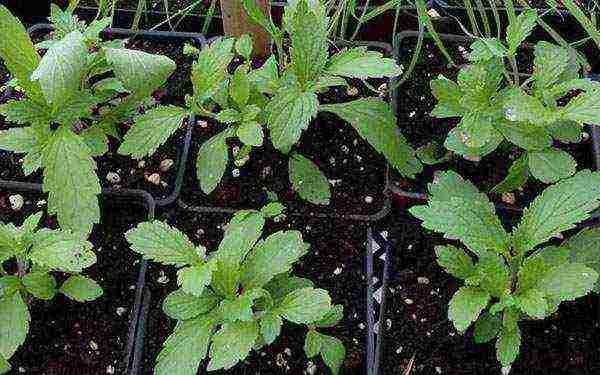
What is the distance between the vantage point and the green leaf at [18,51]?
39.4 inches

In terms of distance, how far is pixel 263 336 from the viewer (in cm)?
97

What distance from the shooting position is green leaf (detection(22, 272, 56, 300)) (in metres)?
0.99

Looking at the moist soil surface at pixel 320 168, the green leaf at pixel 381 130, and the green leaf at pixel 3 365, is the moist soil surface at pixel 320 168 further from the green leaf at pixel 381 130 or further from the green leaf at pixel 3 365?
the green leaf at pixel 3 365

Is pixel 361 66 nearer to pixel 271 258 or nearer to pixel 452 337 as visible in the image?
pixel 271 258

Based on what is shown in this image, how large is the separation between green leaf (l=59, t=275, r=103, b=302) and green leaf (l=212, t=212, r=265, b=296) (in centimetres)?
17

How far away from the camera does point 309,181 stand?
1162 millimetres

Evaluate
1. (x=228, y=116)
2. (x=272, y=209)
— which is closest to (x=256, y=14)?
(x=228, y=116)

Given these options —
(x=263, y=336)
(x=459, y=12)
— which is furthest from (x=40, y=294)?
(x=459, y=12)

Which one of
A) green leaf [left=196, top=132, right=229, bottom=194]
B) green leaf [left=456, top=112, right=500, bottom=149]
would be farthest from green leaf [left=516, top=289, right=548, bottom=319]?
green leaf [left=196, top=132, right=229, bottom=194]

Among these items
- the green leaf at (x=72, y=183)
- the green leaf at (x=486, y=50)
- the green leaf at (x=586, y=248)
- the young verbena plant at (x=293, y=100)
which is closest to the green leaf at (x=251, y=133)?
the young verbena plant at (x=293, y=100)

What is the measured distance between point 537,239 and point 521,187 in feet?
0.83

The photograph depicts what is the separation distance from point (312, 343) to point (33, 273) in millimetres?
379

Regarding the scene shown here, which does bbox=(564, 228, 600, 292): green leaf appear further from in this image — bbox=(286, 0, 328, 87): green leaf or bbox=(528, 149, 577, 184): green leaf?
bbox=(286, 0, 328, 87): green leaf

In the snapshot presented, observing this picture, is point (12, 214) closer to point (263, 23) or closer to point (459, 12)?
point (263, 23)
